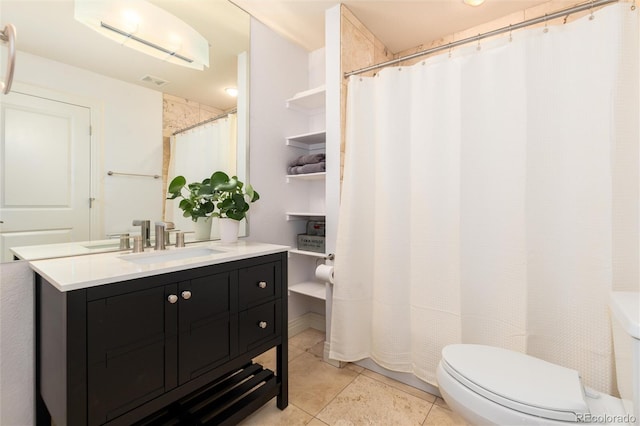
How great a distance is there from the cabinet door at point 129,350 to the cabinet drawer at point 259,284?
32 centimetres

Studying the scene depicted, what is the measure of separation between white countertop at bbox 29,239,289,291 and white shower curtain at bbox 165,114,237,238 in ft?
0.88

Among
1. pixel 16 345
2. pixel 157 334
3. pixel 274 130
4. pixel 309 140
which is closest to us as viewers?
pixel 157 334

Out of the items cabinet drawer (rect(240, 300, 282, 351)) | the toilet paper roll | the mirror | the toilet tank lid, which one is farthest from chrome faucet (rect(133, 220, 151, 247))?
the toilet tank lid

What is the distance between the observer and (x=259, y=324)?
146 centimetres

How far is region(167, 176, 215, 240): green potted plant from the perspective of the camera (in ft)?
5.54

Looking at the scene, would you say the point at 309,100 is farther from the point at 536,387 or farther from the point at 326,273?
the point at 536,387

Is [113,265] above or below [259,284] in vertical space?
above

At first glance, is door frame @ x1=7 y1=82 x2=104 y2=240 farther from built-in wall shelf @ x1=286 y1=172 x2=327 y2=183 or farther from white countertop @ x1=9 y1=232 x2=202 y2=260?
built-in wall shelf @ x1=286 y1=172 x2=327 y2=183

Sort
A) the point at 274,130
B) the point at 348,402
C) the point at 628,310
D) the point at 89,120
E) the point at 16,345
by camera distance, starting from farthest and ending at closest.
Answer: the point at 274,130, the point at 348,402, the point at 89,120, the point at 16,345, the point at 628,310

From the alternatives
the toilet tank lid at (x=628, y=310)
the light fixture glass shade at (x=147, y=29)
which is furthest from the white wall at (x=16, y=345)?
the toilet tank lid at (x=628, y=310)

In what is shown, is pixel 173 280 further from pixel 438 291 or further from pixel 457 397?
pixel 438 291

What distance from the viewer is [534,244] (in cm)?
140

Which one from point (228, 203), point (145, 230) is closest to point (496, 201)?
point (228, 203)

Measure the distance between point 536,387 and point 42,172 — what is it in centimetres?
206
